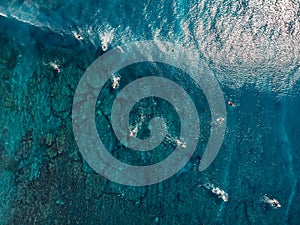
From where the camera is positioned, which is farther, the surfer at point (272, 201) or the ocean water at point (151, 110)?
the surfer at point (272, 201)

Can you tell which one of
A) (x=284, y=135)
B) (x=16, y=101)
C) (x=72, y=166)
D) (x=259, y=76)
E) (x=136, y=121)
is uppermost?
(x=259, y=76)

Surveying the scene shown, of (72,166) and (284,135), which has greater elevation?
(284,135)

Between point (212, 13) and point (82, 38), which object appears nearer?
point (82, 38)

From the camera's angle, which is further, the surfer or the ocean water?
the surfer

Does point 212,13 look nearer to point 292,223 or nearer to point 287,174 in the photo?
point 287,174

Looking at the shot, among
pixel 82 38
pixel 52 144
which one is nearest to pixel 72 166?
pixel 52 144

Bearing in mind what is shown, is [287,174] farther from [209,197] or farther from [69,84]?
[69,84]

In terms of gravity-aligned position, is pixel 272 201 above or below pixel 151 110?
below
